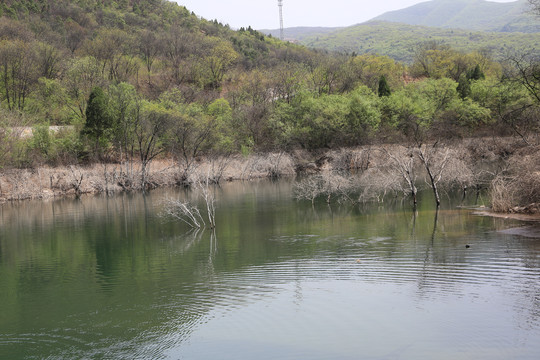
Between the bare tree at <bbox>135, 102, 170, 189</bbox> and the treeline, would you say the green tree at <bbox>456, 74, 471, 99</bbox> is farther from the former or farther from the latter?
the bare tree at <bbox>135, 102, 170, 189</bbox>

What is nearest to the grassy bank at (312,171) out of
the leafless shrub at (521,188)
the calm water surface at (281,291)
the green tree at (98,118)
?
the green tree at (98,118)

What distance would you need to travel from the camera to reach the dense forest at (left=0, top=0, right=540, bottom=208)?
62.2 meters

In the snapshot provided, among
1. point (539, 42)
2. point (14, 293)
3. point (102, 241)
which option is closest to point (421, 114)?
point (102, 241)

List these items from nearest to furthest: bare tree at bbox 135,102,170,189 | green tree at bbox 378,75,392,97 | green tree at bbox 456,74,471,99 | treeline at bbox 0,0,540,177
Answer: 1. treeline at bbox 0,0,540,177
2. bare tree at bbox 135,102,170,189
3. green tree at bbox 456,74,471,99
4. green tree at bbox 378,75,392,97

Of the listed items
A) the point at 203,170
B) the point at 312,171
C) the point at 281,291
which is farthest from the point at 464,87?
the point at 281,291

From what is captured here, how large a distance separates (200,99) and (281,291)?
A: 240 ft

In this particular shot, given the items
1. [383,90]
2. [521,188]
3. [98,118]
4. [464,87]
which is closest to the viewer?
[521,188]

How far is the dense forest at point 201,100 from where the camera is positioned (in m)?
62.2

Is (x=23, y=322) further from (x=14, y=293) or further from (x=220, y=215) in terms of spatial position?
(x=220, y=215)

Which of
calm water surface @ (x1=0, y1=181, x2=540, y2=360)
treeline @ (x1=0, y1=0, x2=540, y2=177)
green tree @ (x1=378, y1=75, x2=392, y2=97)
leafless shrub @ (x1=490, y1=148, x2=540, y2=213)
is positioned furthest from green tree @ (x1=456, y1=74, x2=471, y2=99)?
calm water surface @ (x1=0, y1=181, x2=540, y2=360)

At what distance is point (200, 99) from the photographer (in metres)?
87.4

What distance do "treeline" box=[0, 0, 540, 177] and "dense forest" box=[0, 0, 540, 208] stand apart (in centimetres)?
20

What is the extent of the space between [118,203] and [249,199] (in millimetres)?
13209

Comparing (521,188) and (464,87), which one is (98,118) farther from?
(464,87)
